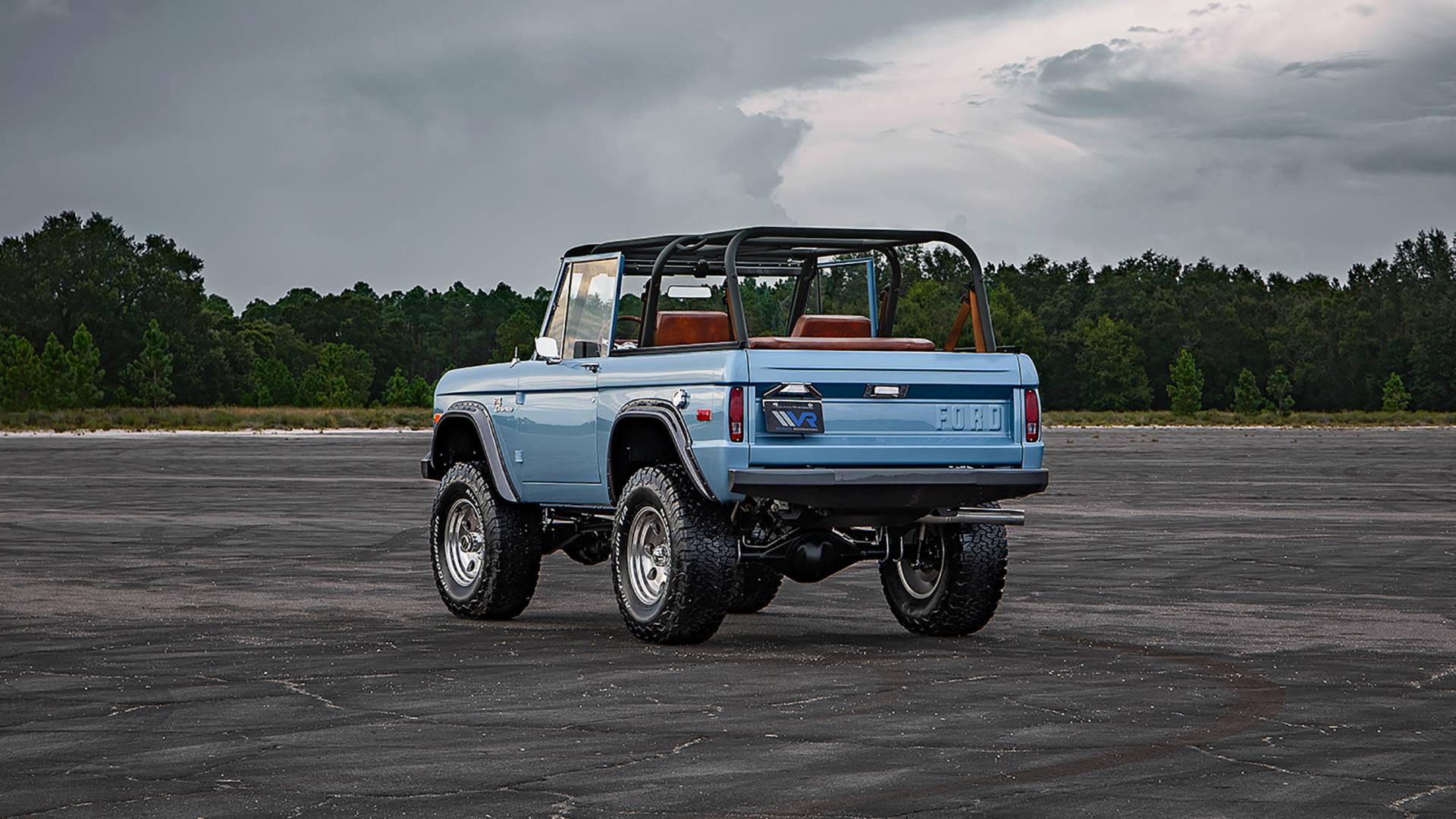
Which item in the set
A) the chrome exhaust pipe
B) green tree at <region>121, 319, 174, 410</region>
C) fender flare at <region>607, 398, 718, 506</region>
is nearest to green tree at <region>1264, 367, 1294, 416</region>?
green tree at <region>121, 319, 174, 410</region>

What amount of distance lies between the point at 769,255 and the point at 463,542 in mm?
3050

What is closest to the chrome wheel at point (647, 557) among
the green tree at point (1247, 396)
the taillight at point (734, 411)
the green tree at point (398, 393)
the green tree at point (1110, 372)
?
the taillight at point (734, 411)

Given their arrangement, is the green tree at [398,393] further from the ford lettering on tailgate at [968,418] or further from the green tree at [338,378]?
the ford lettering on tailgate at [968,418]

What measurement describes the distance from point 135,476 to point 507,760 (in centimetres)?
3117

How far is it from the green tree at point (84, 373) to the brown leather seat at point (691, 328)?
11027cm

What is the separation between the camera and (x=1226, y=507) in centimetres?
2758

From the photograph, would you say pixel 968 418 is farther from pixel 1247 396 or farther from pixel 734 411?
pixel 1247 396

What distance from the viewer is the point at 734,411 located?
36.6ft

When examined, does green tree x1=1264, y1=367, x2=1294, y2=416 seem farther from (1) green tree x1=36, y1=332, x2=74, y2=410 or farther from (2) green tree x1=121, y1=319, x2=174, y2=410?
(1) green tree x1=36, y1=332, x2=74, y2=410

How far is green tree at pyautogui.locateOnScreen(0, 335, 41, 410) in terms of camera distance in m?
114

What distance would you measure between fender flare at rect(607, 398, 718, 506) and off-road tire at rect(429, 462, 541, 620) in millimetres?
1695

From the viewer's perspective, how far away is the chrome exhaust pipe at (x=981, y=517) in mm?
11898

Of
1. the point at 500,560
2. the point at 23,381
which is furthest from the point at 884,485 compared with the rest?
the point at 23,381

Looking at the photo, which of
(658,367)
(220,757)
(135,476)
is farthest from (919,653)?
(135,476)
